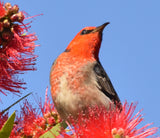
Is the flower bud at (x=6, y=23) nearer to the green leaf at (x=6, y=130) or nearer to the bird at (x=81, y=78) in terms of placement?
the green leaf at (x=6, y=130)

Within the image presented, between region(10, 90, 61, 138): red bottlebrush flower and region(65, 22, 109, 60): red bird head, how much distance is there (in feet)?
3.81

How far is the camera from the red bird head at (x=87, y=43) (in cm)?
473

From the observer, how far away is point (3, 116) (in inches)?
119

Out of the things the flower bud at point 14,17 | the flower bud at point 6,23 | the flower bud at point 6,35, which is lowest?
the flower bud at point 6,35

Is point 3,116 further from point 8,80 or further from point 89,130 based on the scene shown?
point 89,130

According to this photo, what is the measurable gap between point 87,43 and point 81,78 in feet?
2.03

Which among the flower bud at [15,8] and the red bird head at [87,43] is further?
the red bird head at [87,43]

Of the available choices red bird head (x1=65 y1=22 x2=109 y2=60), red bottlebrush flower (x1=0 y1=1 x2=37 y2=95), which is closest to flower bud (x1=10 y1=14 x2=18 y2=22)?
red bottlebrush flower (x1=0 y1=1 x2=37 y2=95)

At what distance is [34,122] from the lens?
11.1 ft

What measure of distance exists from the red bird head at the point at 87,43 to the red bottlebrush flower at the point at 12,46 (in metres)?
1.69

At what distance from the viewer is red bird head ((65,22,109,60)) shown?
473cm

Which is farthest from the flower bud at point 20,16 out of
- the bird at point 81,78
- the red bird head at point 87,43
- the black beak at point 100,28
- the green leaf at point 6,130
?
the black beak at point 100,28

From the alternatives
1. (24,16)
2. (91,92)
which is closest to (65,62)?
(91,92)

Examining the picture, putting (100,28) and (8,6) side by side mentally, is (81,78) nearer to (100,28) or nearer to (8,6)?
(100,28)
